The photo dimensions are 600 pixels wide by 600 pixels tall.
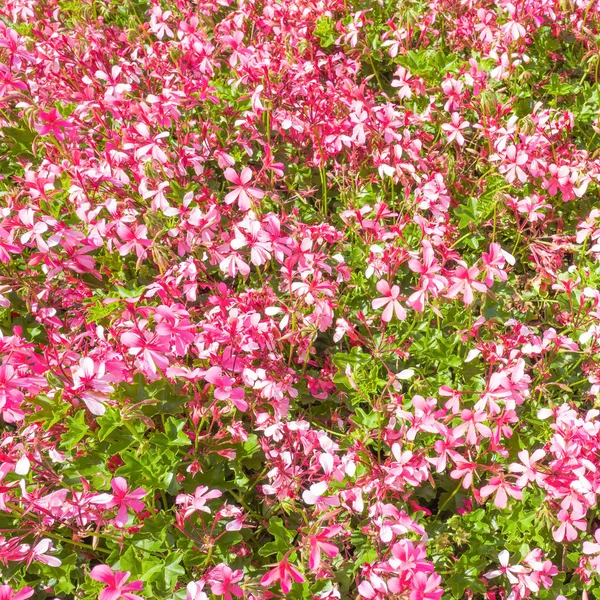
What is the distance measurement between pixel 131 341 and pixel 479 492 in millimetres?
1529

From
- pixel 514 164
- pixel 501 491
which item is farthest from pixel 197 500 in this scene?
pixel 514 164

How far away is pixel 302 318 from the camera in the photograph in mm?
2732

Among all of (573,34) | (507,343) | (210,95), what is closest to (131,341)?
(507,343)

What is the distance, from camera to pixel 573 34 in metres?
4.27

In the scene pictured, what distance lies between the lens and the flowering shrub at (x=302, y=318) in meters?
2.28

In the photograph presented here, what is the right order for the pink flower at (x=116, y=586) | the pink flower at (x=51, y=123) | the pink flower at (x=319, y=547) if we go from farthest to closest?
Result: the pink flower at (x=51, y=123), the pink flower at (x=319, y=547), the pink flower at (x=116, y=586)

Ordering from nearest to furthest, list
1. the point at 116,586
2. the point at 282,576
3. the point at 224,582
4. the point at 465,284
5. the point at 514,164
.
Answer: the point at 116,586 < the point at 282,576 < the point at 224,582 < the point at 465,284 < the point at 514,164

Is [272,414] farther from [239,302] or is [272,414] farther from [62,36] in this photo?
[62,36]

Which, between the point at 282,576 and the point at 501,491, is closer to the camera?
the point at 282,576

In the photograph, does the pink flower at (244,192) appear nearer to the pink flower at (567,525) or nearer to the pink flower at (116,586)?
→ the pink flower at (116,586)

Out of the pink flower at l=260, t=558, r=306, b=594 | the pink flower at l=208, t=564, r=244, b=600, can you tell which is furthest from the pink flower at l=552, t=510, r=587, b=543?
the pink flower at l=208, t=564, r=244, b=600

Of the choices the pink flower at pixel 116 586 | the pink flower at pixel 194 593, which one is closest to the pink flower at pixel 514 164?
the pink flower at pixel 194 593

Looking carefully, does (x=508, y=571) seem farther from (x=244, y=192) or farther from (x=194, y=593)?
(x=244, y=192)

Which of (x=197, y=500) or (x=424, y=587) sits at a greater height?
(x=424, y=587)
